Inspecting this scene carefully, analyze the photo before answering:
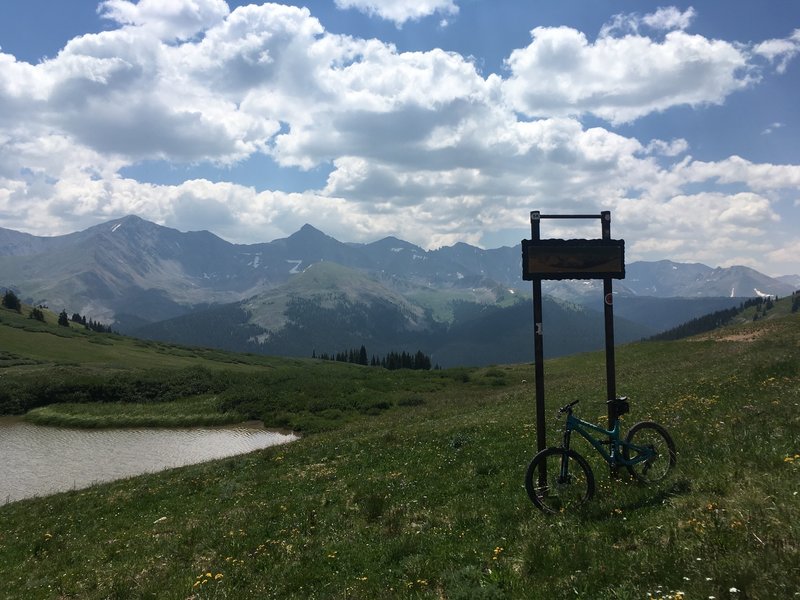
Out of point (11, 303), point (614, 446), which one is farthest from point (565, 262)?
point (11, 303)

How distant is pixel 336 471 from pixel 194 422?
151 ft

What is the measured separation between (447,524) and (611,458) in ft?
14.4

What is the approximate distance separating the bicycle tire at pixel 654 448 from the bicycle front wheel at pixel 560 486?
4.23 feet

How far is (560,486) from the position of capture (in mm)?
12008

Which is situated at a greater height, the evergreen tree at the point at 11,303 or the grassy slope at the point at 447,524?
the evergreen tree at the point at 11,303

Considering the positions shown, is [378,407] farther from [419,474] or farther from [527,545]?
[527,545]

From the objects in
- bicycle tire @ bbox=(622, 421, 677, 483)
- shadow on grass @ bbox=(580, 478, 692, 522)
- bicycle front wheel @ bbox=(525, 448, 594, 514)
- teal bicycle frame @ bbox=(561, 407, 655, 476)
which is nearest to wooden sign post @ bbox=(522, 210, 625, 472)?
teal bicycle frame @ bbox=(561, 407, 655, 476)

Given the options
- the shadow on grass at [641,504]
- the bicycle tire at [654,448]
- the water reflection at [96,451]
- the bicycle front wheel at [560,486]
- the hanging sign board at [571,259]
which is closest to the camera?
the shadow on grass at [641,504]

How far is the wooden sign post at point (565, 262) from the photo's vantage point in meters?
12.6

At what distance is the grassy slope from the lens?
309 inches

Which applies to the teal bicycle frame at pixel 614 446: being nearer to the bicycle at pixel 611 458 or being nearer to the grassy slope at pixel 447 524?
the bicycle at pixel 611 458

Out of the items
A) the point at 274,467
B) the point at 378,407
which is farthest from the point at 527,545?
the point at 378,407

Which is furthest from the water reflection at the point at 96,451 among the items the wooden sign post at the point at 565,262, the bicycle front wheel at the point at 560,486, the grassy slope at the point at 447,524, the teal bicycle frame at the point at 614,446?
the teal bicycle frame at the point at 614,446

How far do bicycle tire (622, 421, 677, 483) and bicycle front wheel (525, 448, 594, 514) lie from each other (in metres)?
1.29
